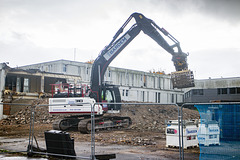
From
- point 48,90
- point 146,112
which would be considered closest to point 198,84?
point 146,112

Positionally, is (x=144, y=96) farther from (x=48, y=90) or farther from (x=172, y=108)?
(x=48, y=90)

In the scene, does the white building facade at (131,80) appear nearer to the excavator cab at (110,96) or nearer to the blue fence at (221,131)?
the excavator cab at (110,96)

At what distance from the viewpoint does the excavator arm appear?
2019cm

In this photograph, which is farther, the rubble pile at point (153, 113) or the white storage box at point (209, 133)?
the rubble pile at point (153, 113)

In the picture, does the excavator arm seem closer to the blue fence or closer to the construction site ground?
the construction site ground

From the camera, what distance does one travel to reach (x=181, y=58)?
20.6 m

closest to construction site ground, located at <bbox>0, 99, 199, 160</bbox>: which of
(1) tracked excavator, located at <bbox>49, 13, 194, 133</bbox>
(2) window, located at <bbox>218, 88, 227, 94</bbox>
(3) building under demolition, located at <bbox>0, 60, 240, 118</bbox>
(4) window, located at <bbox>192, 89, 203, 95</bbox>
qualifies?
(1) tracked excavator, located at <bbox>49, 13, 194, 133</bbox>

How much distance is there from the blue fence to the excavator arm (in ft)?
41.0

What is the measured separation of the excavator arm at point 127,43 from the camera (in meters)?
20.2

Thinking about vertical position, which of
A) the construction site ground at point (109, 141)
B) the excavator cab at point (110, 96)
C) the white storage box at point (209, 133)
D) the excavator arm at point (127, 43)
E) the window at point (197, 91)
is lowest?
the construction site ground at point (109, 141)

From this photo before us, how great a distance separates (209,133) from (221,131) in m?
0.81

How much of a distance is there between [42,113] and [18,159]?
19675mm

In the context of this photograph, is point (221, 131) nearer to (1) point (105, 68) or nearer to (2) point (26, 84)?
(1) point (105, 68)

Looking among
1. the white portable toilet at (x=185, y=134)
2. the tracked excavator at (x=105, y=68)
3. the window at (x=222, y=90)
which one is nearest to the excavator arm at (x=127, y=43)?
the tracked excavator at (x=105, y=68)
